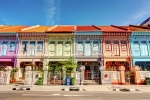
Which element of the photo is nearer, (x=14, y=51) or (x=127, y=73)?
(x=127, y=73)

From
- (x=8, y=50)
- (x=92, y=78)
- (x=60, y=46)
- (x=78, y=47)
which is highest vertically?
(x=60, y=46)

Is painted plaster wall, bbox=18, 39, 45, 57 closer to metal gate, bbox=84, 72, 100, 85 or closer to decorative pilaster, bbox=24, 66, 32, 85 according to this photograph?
decorative pilaster, bbox=24, 66, 32, 85

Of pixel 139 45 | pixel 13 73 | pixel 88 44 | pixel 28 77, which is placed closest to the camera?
pixel 28 77

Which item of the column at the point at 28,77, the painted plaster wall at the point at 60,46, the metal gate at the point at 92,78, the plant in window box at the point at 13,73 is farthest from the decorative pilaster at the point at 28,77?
the metal gate at the point at 92,78

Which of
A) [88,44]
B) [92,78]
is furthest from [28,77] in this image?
[88,44]

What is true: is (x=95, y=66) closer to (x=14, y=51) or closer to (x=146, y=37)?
(x=146, y=37)

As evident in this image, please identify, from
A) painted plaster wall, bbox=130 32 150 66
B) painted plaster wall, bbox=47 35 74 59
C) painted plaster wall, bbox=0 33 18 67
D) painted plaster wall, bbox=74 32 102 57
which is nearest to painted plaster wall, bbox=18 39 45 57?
painted plaster wall, bbox=0 33 18 67

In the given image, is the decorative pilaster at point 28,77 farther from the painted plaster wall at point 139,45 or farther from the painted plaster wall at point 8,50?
the painted plaster wall at point 139,45

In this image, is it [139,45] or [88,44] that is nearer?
[139,45]

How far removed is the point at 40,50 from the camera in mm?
24656

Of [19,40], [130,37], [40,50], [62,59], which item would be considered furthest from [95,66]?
[19,40]

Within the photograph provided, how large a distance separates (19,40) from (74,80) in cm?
1140

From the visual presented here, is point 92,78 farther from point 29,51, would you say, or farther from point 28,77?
point 29,51

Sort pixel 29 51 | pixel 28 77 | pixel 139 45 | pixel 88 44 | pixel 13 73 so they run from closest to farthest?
1. pixel 28 77
2. pixel 13 73
3. pixel 139 45
4. pixel 29 51
5. pixel 88 44
